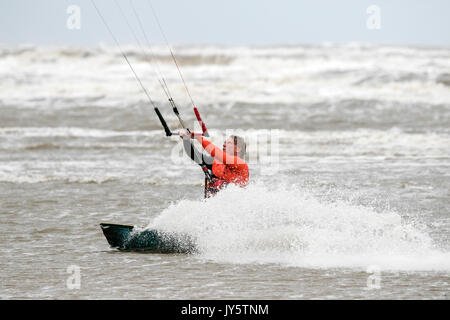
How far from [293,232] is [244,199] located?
644 mm

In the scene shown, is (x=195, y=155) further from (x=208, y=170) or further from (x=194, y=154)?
(x=208, y=170)

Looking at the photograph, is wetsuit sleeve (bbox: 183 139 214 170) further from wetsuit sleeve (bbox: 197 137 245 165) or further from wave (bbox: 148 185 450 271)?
wave (bbox: 148 185 450 271)

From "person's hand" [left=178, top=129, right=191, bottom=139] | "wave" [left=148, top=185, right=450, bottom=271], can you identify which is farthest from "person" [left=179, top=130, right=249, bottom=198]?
"person's hand" [left=178, top=129, right=191, bottom=139]

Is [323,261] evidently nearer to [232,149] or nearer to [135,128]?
[232,149]

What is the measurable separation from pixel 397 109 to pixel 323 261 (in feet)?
67.8

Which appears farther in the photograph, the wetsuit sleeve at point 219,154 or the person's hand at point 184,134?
the wetsuit sleeve at point 219,154

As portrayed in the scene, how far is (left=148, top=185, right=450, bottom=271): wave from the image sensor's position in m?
8.13

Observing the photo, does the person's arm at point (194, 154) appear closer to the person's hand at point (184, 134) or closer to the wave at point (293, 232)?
the person's hand at point (184, 134)

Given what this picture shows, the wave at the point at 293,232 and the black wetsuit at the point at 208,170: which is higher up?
the black wetsuit at the point at 208,170

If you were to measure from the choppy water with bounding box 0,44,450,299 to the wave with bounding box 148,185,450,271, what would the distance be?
2cm

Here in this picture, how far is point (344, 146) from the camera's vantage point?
18.9 m

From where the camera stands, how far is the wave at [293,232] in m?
8.13

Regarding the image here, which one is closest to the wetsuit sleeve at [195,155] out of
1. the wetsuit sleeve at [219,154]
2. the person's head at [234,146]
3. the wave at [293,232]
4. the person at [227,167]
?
the person at [227,167]

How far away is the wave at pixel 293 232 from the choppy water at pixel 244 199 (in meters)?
0.02
